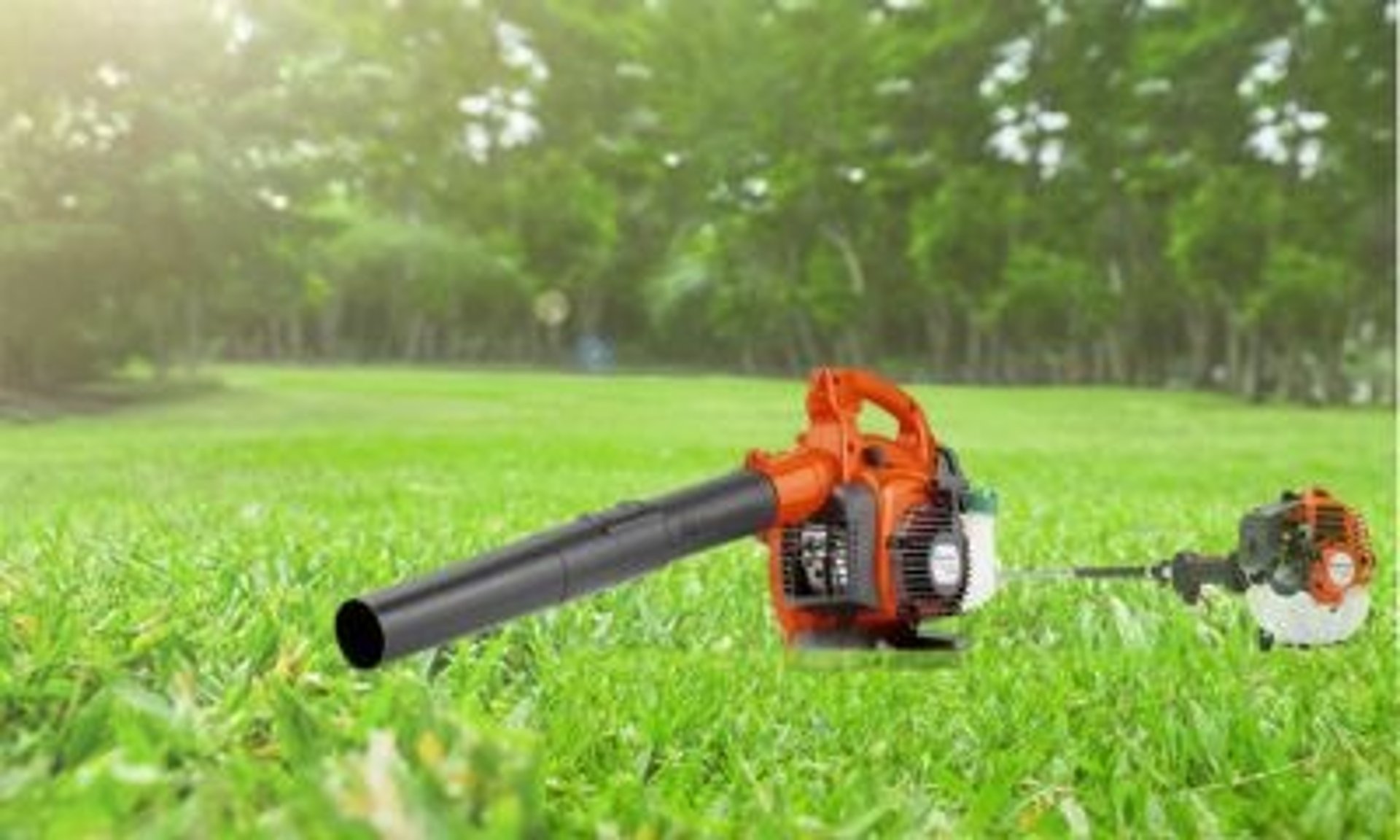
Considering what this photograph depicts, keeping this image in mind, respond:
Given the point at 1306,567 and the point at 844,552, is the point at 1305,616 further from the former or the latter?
the point at 844,552

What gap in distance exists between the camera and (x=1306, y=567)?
431 centimetres

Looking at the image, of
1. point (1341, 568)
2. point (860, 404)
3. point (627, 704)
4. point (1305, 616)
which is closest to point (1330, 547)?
point (1341, 568)

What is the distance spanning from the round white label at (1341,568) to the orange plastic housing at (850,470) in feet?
3.30

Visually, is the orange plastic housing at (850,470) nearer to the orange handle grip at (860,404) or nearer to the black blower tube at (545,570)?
the orange handle grip at (860,404)

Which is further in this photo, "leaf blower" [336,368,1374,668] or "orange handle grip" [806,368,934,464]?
"orange handle grip" [806,368,934,464]

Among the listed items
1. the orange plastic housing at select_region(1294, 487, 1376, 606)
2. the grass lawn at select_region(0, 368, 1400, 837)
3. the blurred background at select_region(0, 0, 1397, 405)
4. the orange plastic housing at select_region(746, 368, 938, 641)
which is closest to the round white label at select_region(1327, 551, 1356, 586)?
the orange plastic housing at select_region(1294, 487, 1376, 606)

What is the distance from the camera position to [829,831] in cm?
216

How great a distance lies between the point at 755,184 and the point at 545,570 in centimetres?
3293

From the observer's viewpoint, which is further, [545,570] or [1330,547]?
[1330,547]

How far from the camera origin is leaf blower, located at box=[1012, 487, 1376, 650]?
4.29 metres

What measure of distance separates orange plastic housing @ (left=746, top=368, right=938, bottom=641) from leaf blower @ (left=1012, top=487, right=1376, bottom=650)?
3.07 feet

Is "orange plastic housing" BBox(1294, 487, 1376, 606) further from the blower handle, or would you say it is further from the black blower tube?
the black blower tube

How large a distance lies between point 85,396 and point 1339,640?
24541mm

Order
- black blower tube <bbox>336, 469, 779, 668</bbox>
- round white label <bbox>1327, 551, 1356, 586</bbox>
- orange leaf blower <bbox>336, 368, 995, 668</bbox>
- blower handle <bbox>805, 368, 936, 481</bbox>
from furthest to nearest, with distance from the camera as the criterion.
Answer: round white label <bbox>1327, 551, 1356, 586</bbox>, blower handle <bbox>805, 368, 936, 481</bbox>, orange leaf blower <bbox>336, 368, 995, 668</bbox>, black blower tube <bbox>336, 469, 779, 668</bbox>
